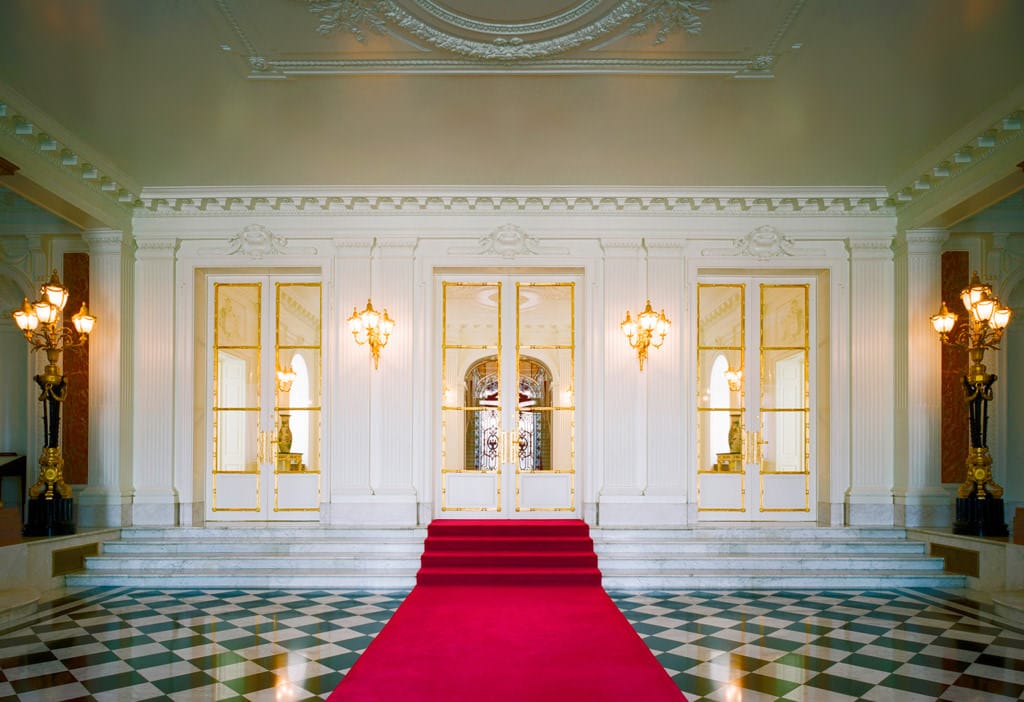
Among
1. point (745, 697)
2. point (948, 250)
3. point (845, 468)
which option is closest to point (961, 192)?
point (948, 250)

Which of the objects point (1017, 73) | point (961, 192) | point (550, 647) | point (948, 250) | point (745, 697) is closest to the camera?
→ point (745, 697)

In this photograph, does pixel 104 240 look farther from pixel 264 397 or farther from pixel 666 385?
pixel 666 385

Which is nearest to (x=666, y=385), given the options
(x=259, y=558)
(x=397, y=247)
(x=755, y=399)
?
(x=755, y=399)

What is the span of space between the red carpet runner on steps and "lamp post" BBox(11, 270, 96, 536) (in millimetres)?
3830

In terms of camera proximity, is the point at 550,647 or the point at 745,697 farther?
the point at 550,647

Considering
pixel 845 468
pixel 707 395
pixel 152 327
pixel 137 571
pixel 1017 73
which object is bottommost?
pixel 137 571

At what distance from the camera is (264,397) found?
947 centimetres

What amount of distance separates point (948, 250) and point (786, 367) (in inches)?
88.9

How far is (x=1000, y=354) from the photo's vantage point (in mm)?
9266

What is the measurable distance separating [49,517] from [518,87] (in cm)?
637

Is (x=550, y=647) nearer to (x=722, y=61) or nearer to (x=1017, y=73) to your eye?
(x=722, y=61)

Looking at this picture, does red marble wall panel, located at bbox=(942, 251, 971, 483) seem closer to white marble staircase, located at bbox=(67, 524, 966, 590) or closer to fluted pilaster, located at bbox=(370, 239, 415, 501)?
white marble staircase, located at bbox=(67, 524, 966, 590)

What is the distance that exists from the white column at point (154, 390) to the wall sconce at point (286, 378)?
121 centimetres

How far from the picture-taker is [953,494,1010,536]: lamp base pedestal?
7898 millimetres
